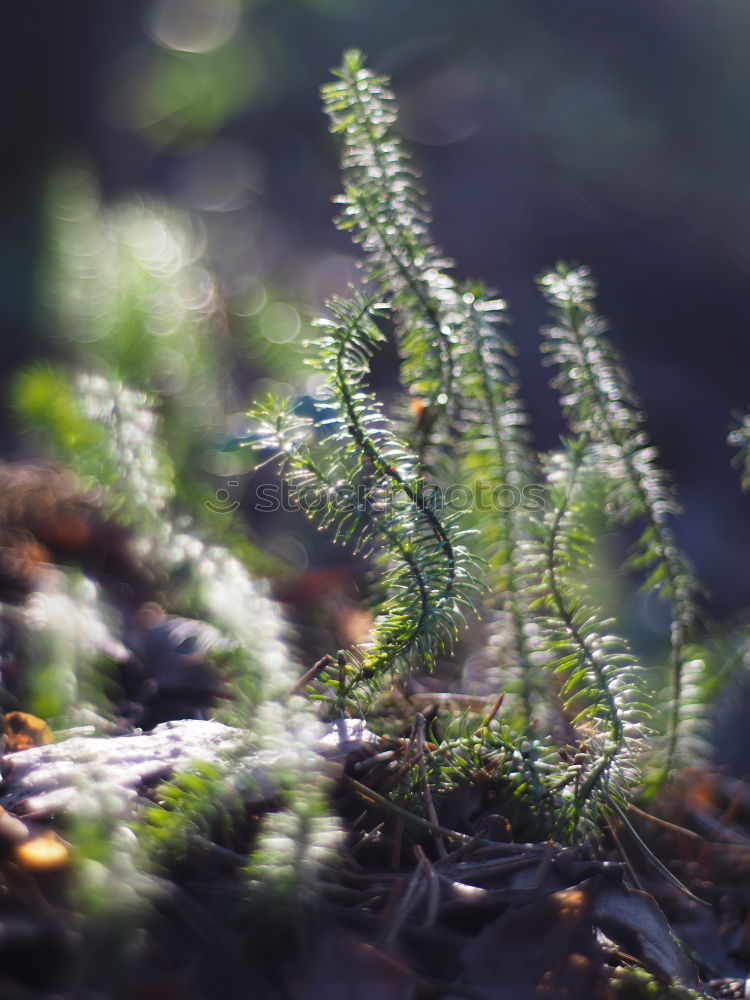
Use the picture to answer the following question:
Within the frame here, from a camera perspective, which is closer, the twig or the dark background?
the twig

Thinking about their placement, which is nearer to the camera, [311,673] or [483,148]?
[311,673]

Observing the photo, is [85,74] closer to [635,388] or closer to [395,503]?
[635,388]

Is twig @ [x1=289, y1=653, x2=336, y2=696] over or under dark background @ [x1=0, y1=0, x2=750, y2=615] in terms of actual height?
under

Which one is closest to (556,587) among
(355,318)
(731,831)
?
(355,318)

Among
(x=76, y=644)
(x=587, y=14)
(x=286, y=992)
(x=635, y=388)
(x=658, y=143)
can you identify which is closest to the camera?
(x=286, y=992)

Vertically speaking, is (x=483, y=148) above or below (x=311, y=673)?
above

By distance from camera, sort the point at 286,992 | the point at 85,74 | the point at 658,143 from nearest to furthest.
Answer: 1. the point at 286,992
2. the point at 658,143
3. the point at 85,74

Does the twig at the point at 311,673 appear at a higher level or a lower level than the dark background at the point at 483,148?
lower

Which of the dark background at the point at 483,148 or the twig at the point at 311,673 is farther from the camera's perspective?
the dark background at the point at 483,148
